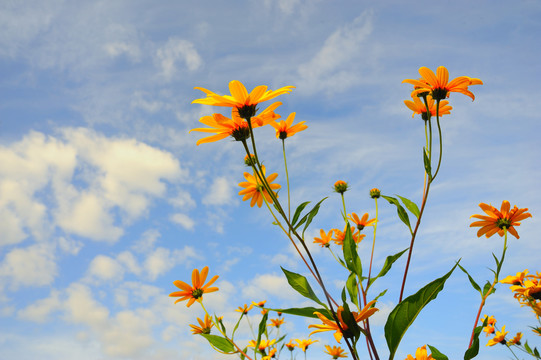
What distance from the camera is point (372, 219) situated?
13.8ft

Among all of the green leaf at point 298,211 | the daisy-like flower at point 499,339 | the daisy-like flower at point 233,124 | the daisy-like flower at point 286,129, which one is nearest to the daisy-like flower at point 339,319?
the green leaf at point 298,211

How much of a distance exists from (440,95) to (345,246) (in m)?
0.93

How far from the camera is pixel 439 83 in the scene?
1984 mm

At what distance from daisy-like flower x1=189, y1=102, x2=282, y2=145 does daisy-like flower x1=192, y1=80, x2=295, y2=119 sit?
0.05 m

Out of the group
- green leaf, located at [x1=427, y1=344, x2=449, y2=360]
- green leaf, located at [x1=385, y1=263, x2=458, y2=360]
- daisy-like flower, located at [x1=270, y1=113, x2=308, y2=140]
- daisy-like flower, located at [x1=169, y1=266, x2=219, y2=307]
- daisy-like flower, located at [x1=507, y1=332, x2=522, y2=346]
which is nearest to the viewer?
green leaf, located at [x1=385, y1=263, x2=458, y2=360]

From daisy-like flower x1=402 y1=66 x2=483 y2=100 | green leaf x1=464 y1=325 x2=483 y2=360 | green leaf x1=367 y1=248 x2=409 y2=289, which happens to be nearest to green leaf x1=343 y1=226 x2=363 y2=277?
green leaf x1=367 y1=248 x2=409 y2=289

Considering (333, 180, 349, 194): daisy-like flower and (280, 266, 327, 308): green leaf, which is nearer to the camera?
(280, 266, 327, 308): green leaf

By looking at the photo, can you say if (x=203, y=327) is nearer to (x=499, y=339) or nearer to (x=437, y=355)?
(x=437, y=355)

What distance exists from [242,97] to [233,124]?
0.19 metres

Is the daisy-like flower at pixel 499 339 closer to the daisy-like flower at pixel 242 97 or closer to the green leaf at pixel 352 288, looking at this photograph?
the green leaf at pixel 352 288

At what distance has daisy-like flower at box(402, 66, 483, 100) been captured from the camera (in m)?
1.93

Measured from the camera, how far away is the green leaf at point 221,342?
2.54 meters

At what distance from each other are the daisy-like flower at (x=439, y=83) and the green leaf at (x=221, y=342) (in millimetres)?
1931

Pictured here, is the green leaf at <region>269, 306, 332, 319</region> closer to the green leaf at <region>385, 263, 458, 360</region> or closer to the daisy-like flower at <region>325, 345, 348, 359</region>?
the green leaf at <region>385, 263, 458, 360</region>
